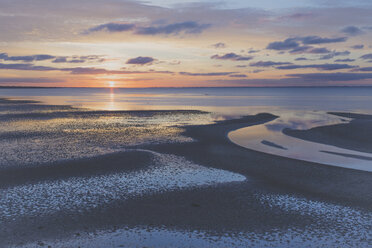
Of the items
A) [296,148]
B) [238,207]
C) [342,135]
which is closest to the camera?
[238,207]

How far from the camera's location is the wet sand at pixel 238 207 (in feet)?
42.9

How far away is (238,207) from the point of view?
15820 mm

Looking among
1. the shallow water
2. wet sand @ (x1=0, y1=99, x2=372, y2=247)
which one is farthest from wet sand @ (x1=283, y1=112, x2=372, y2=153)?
wet sand @ (x1=0, y1=99, x2=372, y2=247)

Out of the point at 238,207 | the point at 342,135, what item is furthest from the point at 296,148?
the point at 238,207

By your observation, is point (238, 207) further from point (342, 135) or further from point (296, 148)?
point (342, 135)

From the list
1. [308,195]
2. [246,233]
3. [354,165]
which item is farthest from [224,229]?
[354,165]

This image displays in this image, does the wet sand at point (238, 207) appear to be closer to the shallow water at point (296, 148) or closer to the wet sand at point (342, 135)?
the shallow water at point (296, 148)

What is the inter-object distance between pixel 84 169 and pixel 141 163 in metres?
4.27

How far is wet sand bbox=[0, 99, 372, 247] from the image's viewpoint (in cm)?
1306

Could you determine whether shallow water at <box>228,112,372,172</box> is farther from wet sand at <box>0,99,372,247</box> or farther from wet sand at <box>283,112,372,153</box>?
wet sand at <box>0,99,372,247</box>

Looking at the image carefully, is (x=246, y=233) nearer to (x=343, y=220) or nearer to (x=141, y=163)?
(x=343, y=220)

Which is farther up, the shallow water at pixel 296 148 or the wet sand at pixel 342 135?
the wet sand at pixel 342 135

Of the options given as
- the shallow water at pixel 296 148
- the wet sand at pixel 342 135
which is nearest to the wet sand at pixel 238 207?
Answer: the shallow water at pixel 296 148

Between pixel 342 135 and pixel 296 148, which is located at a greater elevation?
pixel 342 135
